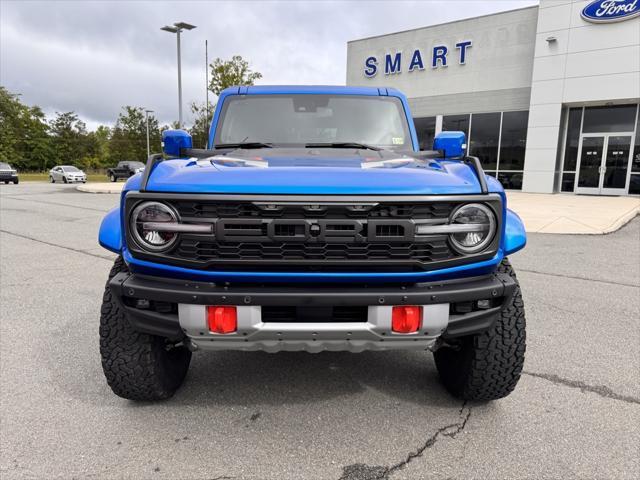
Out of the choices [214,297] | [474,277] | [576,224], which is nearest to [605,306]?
[474,277]

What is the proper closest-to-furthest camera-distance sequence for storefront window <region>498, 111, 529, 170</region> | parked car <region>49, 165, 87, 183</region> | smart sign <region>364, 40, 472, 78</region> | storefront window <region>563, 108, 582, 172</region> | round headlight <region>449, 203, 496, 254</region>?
round headlight <region>449, 203, 496, 254</region>, storefront window <region>563, 108, 582, 172</region>, storefront window <region>498, 111, 529, 170</region>, smart sign <region>364, 40, 472, 78</region>, parked car <region>49, 165, 87, 183</region>

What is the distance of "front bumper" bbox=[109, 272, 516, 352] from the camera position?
2.01 meters

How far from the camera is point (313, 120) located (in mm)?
3465

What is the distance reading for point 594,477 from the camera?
6.71 ft

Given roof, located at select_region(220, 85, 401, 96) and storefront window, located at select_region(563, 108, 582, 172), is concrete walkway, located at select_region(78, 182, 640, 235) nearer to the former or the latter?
storefront window, located at select_region(563, 108, 582, 172)

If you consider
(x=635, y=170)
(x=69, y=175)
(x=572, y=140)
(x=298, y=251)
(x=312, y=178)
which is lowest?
(x=69, y=175)

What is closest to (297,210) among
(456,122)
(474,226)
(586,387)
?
(474,226)

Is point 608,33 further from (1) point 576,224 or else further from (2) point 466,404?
(2) point 466,404

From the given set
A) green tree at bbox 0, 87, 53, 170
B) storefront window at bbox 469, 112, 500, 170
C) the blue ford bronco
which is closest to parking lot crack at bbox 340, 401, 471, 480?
the blue ford bronco

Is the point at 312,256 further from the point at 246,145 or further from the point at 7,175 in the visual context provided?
the point at 7,175

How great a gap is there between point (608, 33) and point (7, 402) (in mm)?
21114

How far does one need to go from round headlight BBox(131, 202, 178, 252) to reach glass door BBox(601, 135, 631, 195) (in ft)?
67.0

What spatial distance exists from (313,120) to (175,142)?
3.36ft

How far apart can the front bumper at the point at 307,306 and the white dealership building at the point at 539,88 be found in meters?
16.1
